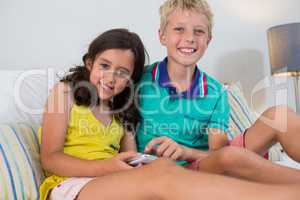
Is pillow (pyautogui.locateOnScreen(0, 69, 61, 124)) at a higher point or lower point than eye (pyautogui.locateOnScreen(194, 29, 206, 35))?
lower

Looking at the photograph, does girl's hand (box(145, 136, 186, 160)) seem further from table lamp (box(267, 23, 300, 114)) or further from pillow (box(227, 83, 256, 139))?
table lamp (box(267, 23, 300, 114))

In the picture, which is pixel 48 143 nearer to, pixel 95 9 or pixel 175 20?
pixel 175 20

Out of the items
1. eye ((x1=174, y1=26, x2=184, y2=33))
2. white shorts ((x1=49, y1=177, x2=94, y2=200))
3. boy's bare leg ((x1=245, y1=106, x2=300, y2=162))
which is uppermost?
eye ((x1=174, y1=26, x2=184, y2=33))

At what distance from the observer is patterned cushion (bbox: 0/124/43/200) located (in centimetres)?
89

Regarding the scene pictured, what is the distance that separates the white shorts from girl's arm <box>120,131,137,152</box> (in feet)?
0.88

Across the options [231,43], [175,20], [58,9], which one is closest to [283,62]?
[231,43]

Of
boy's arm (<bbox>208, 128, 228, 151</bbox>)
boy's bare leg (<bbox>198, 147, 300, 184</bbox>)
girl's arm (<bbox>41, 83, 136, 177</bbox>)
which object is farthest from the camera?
boy's arm (<bbox>208, 128, 228, 151</bbox>)

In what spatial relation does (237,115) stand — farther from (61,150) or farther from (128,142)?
(61,150)

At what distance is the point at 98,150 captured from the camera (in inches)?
40.9

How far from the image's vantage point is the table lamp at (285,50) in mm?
1681

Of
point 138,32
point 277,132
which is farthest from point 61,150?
point 138,32

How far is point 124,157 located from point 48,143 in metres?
0.22

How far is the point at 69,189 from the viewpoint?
84cm

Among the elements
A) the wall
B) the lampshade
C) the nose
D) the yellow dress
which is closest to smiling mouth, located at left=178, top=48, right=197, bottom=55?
the nose
